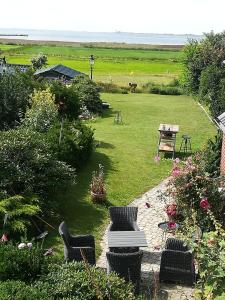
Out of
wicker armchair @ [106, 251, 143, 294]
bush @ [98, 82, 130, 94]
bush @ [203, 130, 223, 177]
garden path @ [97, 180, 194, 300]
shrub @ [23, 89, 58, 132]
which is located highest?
shrub @ [23, 89, 58, 132]

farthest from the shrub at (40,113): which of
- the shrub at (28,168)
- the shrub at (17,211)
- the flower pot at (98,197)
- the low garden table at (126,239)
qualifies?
the low garden table at (126,239)

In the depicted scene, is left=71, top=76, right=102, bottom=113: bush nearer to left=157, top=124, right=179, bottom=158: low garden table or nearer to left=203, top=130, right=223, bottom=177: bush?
left=157, top=124, right=179, bottom=158: low garden table

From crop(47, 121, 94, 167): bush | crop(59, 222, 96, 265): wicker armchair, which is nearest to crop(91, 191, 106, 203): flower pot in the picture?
crop(47, 121, 94, 167): bush

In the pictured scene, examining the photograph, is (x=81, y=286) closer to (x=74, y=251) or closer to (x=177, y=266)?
(x=74, y=251)

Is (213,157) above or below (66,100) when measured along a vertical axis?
below

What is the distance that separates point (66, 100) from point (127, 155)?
4.33m

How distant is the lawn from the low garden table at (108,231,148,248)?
1948mm

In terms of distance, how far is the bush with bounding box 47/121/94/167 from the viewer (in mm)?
16766

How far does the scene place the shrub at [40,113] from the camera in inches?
742

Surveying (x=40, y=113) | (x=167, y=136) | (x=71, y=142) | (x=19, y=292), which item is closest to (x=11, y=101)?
(x=40, y=113)

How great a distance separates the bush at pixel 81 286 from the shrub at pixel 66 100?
14992 millimetres

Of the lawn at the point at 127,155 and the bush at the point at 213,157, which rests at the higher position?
the bush at the point at 213,157

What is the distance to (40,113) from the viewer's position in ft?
62.6

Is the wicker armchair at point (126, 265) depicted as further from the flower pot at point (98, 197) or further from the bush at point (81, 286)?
the flower pot at point (98, 197)
